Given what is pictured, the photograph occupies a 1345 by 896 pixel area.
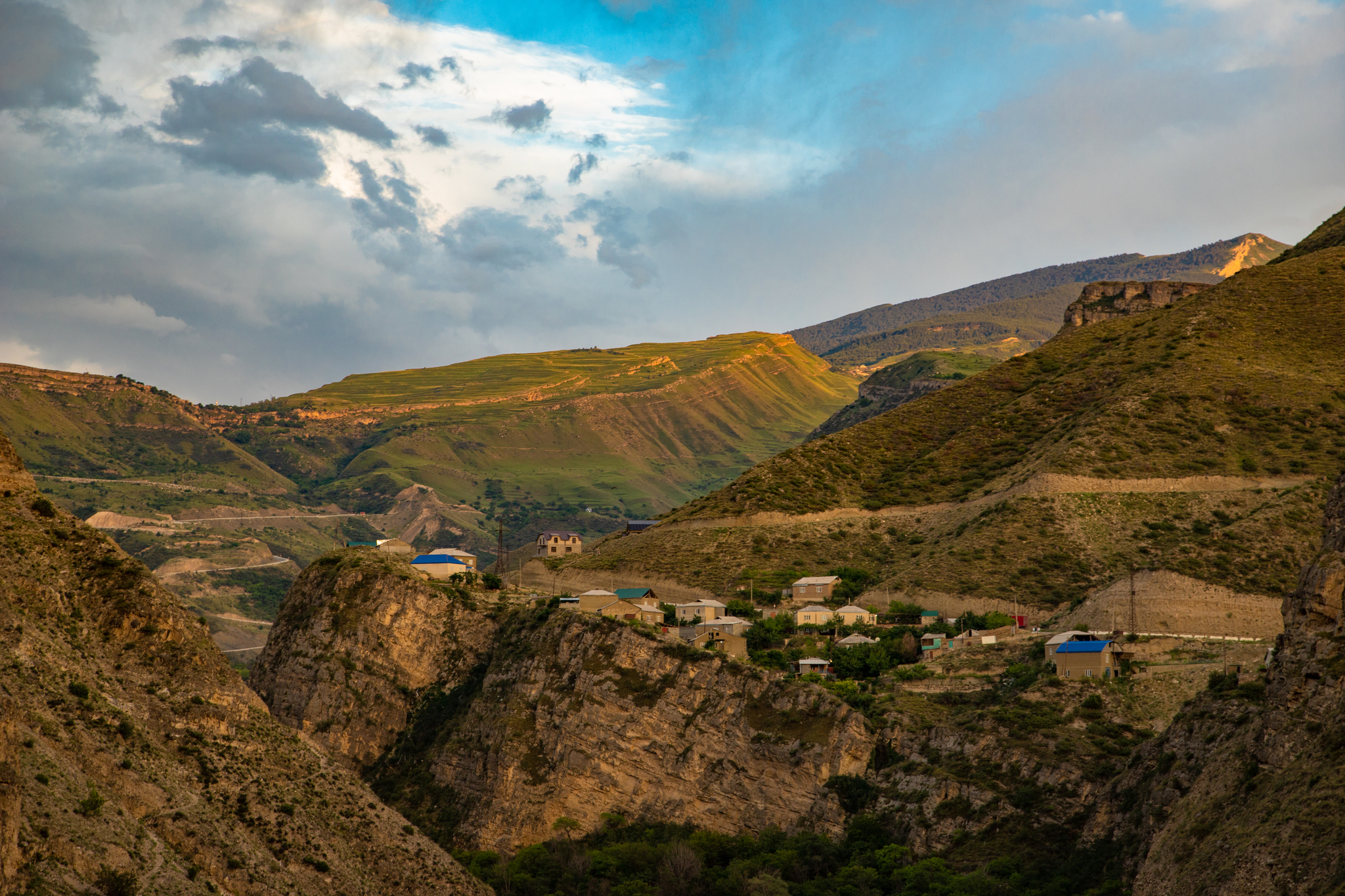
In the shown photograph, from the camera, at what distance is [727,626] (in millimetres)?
85875

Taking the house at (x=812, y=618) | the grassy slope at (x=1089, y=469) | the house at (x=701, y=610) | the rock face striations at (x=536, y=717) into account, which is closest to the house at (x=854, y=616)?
the house at (x=812, y=618)

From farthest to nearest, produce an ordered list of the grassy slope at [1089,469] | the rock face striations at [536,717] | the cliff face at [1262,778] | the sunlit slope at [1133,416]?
the sunlit slope at [1133,416] < the grassy slope at [1089,469] < the rock face striations at [536,717] < the cliff face at [1262,778]

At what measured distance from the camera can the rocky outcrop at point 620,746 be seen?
6975 cm

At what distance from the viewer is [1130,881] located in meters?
52.0

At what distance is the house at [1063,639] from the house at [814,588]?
71.5ft

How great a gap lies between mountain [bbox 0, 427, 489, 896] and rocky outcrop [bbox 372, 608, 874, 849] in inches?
745

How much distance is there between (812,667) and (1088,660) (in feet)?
51.7

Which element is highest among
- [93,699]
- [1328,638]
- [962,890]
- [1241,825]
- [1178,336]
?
[1178,336]

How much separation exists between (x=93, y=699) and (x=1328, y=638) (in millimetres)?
37942

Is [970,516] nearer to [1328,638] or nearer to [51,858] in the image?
[1328,638]

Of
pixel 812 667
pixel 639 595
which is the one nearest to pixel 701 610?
pixel 639 595

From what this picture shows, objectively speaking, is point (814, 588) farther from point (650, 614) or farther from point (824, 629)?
point (650, 614)

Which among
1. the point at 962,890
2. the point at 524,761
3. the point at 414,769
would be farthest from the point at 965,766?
the point at 414,769

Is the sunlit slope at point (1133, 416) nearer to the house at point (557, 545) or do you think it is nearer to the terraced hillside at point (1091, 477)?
the terraced hillside at point (1091, 477)
